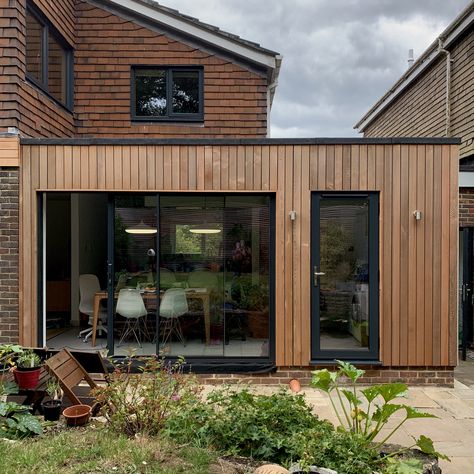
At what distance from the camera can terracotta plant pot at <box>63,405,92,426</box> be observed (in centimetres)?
387

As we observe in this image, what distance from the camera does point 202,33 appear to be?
339 inches

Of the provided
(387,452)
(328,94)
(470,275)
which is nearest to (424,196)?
(470,275)

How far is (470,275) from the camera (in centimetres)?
773

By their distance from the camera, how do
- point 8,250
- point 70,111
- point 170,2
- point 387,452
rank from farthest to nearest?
point 170,2, point 70,111, point 8,250, point 387,452

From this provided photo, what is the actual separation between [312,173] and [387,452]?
3522 millimetres

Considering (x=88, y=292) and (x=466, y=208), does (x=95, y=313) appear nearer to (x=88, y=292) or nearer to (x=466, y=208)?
(x=88, y=292)

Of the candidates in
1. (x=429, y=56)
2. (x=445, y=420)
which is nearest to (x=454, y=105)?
(x=429, y=56)

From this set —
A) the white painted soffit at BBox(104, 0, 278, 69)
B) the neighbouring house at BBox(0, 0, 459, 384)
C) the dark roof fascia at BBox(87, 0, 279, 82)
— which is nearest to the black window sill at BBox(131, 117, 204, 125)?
the dark roof fascia at BBox(87, 0, 279, 82)

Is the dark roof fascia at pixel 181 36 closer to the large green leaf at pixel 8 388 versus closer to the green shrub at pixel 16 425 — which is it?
the large green leaf at pixel 8 388

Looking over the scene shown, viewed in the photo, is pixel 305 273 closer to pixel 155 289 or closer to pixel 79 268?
pixel 155 289

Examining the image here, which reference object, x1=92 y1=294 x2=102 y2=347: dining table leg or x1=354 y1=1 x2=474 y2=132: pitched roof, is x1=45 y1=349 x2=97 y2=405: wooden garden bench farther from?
x1=354 y1=1 x2=474 y2=132: pitched roof

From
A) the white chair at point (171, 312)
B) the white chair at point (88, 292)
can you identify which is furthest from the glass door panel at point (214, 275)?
the white chair at point (88, 292)

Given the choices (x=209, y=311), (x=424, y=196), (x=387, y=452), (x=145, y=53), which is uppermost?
(x=145, y=53)

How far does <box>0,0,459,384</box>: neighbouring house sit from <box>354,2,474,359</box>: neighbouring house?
206 centimetres
